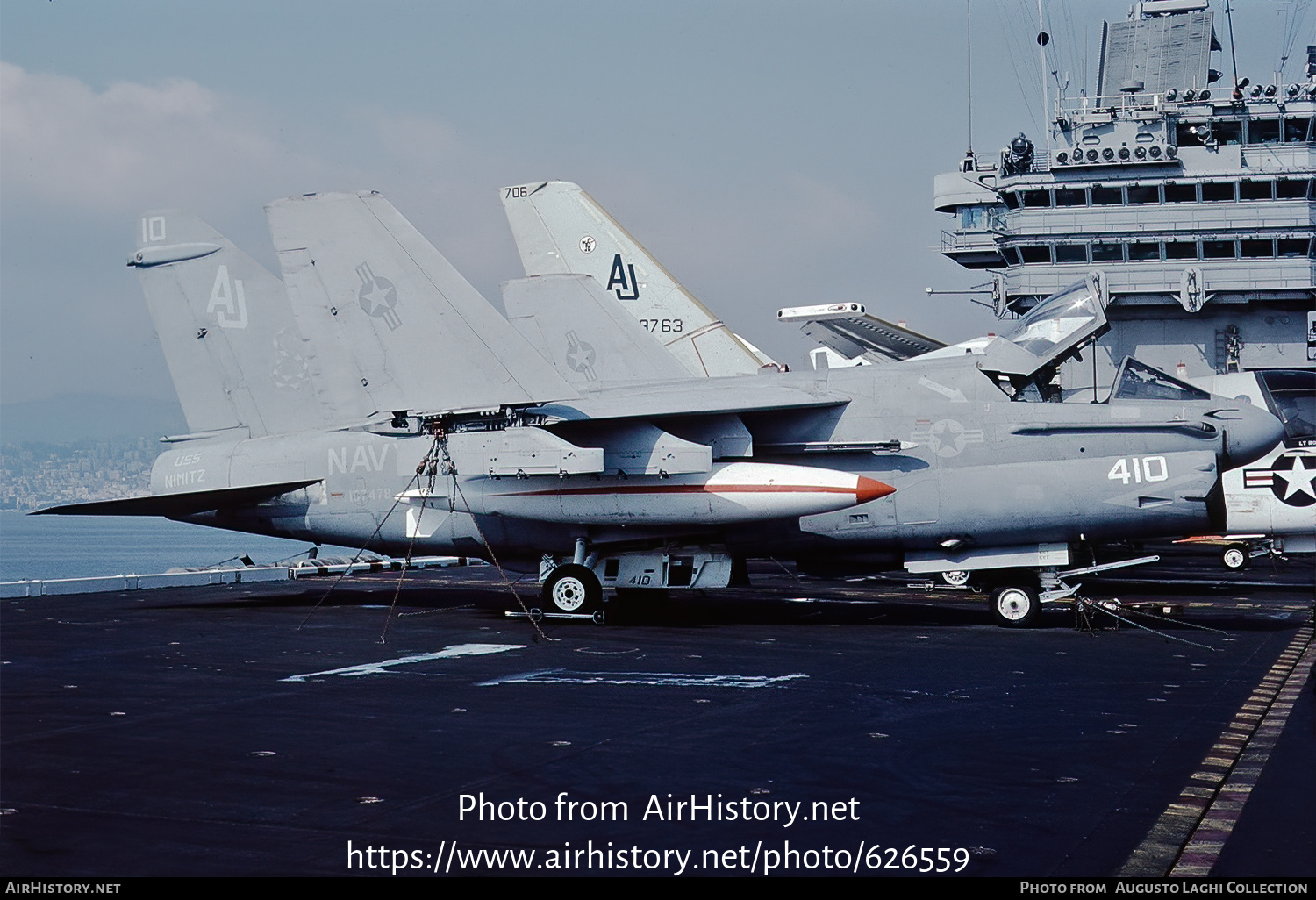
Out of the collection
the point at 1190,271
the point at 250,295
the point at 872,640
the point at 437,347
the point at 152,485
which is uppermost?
the point at 1190,271

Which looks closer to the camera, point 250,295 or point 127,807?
point 127,807

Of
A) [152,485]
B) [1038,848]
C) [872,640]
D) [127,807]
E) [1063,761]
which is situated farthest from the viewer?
[152,485]

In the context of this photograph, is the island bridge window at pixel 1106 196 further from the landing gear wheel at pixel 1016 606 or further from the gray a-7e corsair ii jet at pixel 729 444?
the landing gear wheel at pixel 1016 606

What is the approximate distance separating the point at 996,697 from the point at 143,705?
7471mm

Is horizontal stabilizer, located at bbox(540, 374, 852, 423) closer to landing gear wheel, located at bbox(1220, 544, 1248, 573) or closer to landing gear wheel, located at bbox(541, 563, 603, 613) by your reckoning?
landing gear wheel, located at bbox(541, 563, 603, 613)

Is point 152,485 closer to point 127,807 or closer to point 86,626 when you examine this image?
point 86,626

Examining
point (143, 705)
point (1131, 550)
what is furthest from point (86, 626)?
point (1131, 550)

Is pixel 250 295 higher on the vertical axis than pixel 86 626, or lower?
higher

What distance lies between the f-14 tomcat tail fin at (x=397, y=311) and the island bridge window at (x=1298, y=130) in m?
31.9

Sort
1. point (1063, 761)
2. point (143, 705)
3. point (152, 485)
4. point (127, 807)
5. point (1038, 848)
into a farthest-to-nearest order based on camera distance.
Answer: point (152, 485) → point (143, 705) → point (1063, 761) → point (127, 807) → point (1038, 848)

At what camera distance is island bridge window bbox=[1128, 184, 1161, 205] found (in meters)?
39.2

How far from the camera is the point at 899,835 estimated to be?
6492mm

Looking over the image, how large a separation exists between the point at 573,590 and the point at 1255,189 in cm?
3067

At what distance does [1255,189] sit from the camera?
38.9 m
